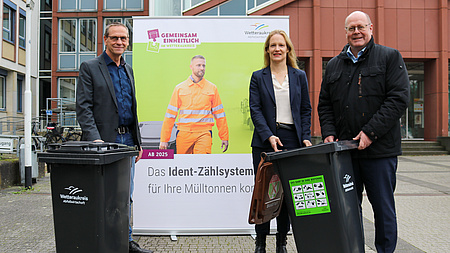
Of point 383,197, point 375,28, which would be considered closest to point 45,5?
point 375,28

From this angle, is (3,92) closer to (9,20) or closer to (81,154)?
(9,20)

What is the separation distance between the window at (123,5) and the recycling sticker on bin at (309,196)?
21738mm

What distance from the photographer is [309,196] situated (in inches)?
97.6

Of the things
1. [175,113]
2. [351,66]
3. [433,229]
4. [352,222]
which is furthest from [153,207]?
[433,229]

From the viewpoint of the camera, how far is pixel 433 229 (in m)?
4.37

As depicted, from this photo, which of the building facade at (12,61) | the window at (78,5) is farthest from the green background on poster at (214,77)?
the window at (78,5)

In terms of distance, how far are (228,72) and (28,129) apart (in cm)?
518

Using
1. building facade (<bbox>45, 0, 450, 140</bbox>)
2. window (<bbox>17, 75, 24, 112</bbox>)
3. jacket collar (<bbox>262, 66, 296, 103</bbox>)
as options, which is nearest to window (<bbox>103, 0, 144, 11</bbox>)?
building facade (<bbox>45, 0, 450, 140</bbox>)

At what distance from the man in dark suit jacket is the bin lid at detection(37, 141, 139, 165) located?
473mm

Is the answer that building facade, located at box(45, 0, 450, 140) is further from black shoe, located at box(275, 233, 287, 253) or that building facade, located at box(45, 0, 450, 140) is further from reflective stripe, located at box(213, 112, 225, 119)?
black shoe, located at box(275, 233, 287, 253)

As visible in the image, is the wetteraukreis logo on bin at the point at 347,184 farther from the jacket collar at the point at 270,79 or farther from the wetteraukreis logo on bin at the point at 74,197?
the wetteraukreis logo on bin at the point at 74,197

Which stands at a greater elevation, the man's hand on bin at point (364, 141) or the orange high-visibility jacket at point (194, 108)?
the orange high-visibility jacket at point (194, 108)

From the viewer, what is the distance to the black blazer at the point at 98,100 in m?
3.11

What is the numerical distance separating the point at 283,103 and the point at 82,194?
1858 mm
